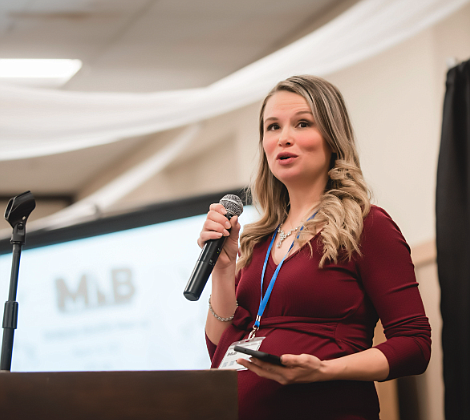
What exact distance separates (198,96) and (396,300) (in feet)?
8.18

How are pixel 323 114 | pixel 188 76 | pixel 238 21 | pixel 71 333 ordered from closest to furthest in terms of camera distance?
pixel 323 114 < pixel 71 333 < pixel 238 21 < pixel 188 76

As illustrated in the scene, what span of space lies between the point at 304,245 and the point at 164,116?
93.9 inches

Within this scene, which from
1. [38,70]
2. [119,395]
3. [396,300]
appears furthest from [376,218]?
[38,70]

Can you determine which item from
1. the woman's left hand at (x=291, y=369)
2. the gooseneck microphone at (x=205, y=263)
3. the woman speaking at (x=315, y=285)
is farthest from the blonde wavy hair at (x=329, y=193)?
the woman's left hand at (x=291, y=369)

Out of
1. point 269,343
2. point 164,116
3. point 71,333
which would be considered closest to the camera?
point 269,343

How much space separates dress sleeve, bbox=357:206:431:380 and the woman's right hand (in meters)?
0.29

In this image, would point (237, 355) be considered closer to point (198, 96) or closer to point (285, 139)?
point (285, 139)

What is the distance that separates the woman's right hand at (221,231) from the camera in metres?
1.39

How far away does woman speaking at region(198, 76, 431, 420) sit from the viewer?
124 cm

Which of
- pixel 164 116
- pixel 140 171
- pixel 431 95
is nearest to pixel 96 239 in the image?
pixel 164 116

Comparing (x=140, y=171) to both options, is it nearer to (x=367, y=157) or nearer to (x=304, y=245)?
(x=367, y=157)

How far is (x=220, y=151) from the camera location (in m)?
5.80

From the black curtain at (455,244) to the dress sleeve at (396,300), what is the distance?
5.11 feet

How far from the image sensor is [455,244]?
2.80 meters
